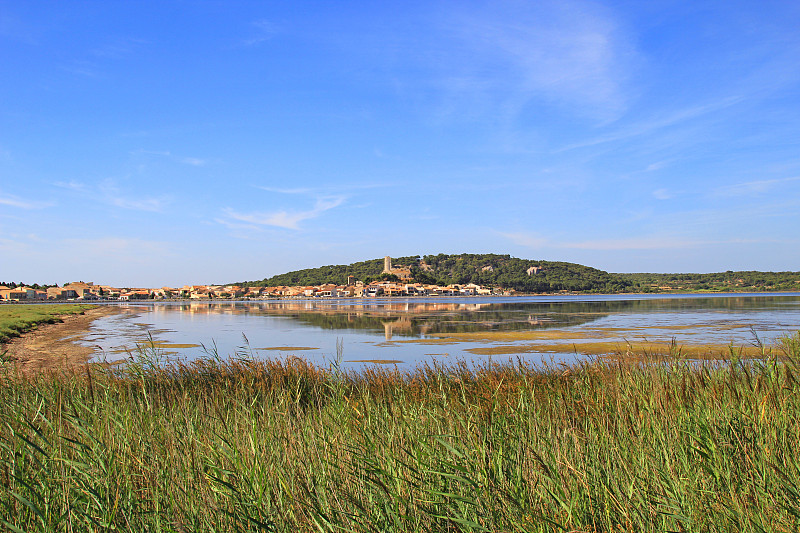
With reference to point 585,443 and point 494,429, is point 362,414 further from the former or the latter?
point 585,443

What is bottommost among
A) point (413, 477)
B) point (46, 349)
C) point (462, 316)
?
point (462, 316)

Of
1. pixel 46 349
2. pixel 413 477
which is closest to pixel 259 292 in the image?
pixel 46 349

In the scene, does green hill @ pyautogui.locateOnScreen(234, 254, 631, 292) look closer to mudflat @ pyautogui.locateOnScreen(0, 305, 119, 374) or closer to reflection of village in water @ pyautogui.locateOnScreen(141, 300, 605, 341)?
reflection of village in water @ pyautogui.locateOnScreen(141, 300, 605, 341)

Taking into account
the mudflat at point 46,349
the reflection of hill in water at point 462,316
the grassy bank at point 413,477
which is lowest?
the reflection of hill in water at point 462,316

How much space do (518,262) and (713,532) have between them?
20009 centimetres

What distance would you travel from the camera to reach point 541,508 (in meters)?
3.30

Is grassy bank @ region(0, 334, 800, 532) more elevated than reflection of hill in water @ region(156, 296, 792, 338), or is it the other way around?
grassy bank @ region(0, 334, 800, 532)

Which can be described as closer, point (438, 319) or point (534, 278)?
point (438, 319)

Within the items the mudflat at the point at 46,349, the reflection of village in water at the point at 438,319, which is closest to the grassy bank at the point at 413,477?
the mudflat at the point at 46,349

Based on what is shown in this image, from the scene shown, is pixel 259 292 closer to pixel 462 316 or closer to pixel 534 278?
pixel 534 278

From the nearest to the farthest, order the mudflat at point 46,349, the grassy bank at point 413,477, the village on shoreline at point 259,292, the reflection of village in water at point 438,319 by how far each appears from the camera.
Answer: the grassy bank at point 413,477 → the mudflat at point 46,349 → the reflection of village in water at point 438,319 → the village on shoreline at point 259,292

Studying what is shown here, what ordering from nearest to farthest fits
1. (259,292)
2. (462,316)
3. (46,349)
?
(46,349), (462,316), (259,292)

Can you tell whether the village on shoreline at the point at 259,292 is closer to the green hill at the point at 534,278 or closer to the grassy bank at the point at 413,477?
the green hill at the point at 534,278

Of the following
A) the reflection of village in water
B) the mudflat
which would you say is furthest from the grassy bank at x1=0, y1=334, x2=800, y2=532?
the reflection of village in water
